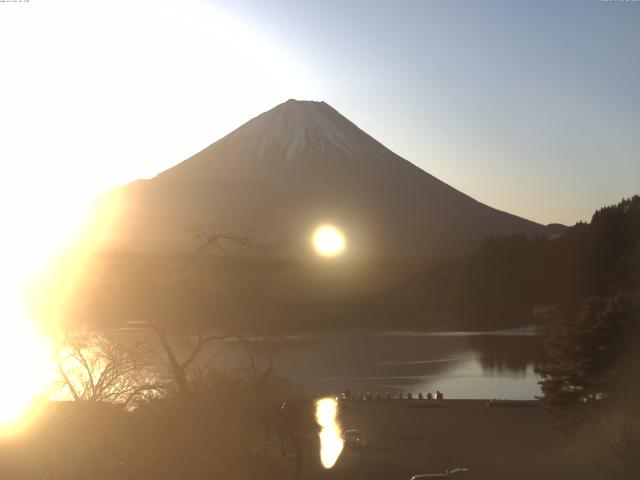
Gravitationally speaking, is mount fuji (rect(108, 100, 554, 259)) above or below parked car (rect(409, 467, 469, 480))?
above

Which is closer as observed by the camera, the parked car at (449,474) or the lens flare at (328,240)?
the parked car at (449,474)

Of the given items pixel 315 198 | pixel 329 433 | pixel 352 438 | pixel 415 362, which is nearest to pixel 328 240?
pixel 315 198

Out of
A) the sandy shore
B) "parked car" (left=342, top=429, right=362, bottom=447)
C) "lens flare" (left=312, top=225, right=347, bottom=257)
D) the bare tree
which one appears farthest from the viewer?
"lens flare" (left=312, top=225, right=347, bottom=257)

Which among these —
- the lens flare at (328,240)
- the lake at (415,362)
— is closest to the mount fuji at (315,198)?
the lens flare at (328,240)

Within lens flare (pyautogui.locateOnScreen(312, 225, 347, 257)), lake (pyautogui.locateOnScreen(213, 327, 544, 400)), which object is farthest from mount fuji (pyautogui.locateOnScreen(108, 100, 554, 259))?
lake (pyautogui.locateOnScreen(213, 327, 544, 400))

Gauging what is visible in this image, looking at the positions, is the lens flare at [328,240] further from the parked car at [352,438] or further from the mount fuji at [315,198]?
the parked car at [352,438]

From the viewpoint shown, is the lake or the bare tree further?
the lake

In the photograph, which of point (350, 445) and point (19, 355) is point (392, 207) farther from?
point (19, 355)

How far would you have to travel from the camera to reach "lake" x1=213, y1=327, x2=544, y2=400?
23.2m

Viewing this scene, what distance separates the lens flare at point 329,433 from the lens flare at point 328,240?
54.1 m

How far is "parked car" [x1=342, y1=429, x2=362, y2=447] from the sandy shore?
0.16 metres

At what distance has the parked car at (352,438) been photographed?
537 inches

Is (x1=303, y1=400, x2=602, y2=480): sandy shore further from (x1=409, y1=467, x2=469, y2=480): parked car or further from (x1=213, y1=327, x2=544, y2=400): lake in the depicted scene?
(x1=213, y1=327, x2=544, y2=400): lake

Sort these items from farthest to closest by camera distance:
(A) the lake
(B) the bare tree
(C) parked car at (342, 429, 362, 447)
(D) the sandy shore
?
1. (A) the lake
2. (C) parked car at (342, 429, 362, 447)
3. (D) the sandy shore
4. (B) the bare tree
